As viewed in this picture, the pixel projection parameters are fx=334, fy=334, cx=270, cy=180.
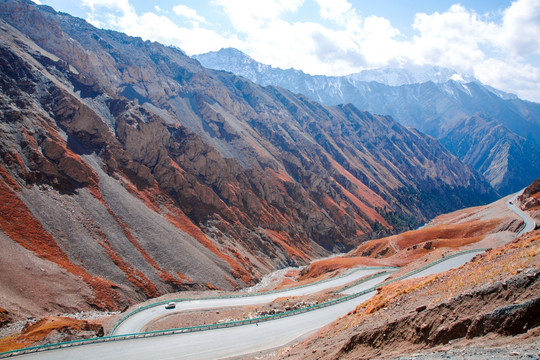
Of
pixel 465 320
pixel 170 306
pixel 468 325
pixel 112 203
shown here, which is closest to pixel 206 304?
pixel 170 306

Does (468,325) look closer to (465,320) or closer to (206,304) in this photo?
(465,320)

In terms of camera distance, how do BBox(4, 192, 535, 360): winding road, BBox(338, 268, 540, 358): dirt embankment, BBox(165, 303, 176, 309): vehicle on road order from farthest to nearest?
BBox(165, 303, 176, 309): vehicle on road → BBox(4, 192, 535, 360): winding road → BBox(338, 268, 540, 358): dirt embankment

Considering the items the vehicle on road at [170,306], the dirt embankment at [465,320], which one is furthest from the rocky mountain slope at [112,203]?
the dirt embankment at [465,320]

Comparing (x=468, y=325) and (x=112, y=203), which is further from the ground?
(x=468, y=325)

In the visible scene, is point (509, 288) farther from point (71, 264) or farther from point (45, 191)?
point (45, 191)

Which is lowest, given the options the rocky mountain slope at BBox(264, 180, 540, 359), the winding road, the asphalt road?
the asphalt road

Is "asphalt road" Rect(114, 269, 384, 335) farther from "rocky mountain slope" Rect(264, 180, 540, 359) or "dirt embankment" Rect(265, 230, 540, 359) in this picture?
"dirt embankment" Rect(265, 230, 540, 359)

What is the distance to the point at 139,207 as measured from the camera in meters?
82.4

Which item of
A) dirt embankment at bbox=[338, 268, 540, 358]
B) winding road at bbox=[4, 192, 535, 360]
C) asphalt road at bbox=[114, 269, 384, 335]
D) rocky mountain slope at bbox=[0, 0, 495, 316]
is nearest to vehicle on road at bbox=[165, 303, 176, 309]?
asphalt road at bbox=[114, 269, 384, 335]

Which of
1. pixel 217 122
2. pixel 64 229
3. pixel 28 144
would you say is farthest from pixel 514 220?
pixel 217 122

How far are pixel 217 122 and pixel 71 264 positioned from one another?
13584 cm

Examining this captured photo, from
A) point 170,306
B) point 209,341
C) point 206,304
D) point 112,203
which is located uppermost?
point 112,203

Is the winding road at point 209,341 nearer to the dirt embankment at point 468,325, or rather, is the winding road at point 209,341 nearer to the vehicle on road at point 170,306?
the vehicle on road at point 170,306

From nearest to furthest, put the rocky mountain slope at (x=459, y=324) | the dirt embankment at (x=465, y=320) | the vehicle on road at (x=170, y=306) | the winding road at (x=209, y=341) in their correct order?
the rocky mountain slope at (x=459, y=324) < the dirt embankment at (x=465, y=320) < the winding road at (x=209, y=341) < the vehicle on road at (x=170, y=306)
